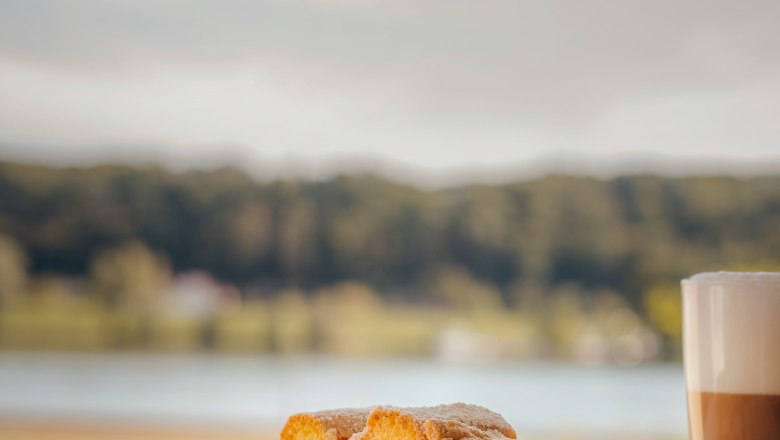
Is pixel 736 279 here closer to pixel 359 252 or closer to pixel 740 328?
pixel 740 328

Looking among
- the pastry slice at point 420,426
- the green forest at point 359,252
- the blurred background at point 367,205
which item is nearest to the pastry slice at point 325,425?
the pastry slice at point 420,426

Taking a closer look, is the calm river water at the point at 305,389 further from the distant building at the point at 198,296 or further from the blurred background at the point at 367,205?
the distant building at the point at 198,296

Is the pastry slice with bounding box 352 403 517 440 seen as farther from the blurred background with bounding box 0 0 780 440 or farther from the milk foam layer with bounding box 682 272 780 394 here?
the blurred background with bounding box 0 0 780 440

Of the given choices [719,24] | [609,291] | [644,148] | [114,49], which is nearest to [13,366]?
[114,49]

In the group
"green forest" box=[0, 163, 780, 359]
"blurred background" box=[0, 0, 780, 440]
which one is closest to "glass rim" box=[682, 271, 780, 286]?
"blurred background" box=[0, 0, 780, 440]

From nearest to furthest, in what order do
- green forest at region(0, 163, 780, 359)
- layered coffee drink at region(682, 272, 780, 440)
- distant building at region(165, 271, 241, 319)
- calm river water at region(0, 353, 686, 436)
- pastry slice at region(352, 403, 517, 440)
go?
pastry slice at region(352, 403, 517, 440) → layered coffee drink at region(682, 272, 780, 440) → calm river water at region(0, 353, 686, 436) → green forest at region(0, 163, 780, 359) → distant building at region(165, 271, 241, 319)

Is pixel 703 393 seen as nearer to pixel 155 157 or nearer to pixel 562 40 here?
pixel 562 40
